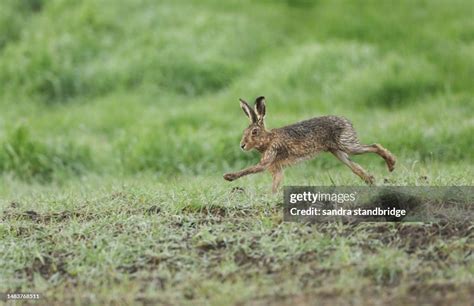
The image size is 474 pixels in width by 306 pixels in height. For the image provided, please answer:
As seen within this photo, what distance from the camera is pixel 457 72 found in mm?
11438

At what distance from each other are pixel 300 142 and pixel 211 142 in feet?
12.8

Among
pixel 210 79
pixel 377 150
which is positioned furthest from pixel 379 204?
pixel 210 79

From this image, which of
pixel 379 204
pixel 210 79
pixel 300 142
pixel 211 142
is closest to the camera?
pixel 379 204

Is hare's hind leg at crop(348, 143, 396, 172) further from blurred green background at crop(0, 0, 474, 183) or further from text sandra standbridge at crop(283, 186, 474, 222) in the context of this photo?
blurred green background at crop(0, 0, 474, 183)

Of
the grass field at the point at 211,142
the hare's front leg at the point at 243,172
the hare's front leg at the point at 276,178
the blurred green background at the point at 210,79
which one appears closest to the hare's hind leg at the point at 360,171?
the grass field at the point at 211,142

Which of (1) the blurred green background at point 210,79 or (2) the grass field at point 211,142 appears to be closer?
(2) the grass field at point 211,142

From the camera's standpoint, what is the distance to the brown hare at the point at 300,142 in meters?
6.01

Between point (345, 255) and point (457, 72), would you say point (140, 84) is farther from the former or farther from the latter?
point (345, 255)

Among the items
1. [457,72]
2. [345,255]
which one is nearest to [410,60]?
[457,72]

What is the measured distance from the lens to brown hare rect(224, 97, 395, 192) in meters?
6.01

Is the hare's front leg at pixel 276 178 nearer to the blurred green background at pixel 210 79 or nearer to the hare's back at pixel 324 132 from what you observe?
the hare's back at pixel 324 132

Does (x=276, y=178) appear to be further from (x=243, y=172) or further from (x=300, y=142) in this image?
(x=243, y=172)

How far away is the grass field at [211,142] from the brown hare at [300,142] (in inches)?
10.2

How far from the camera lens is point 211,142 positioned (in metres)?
9.93
